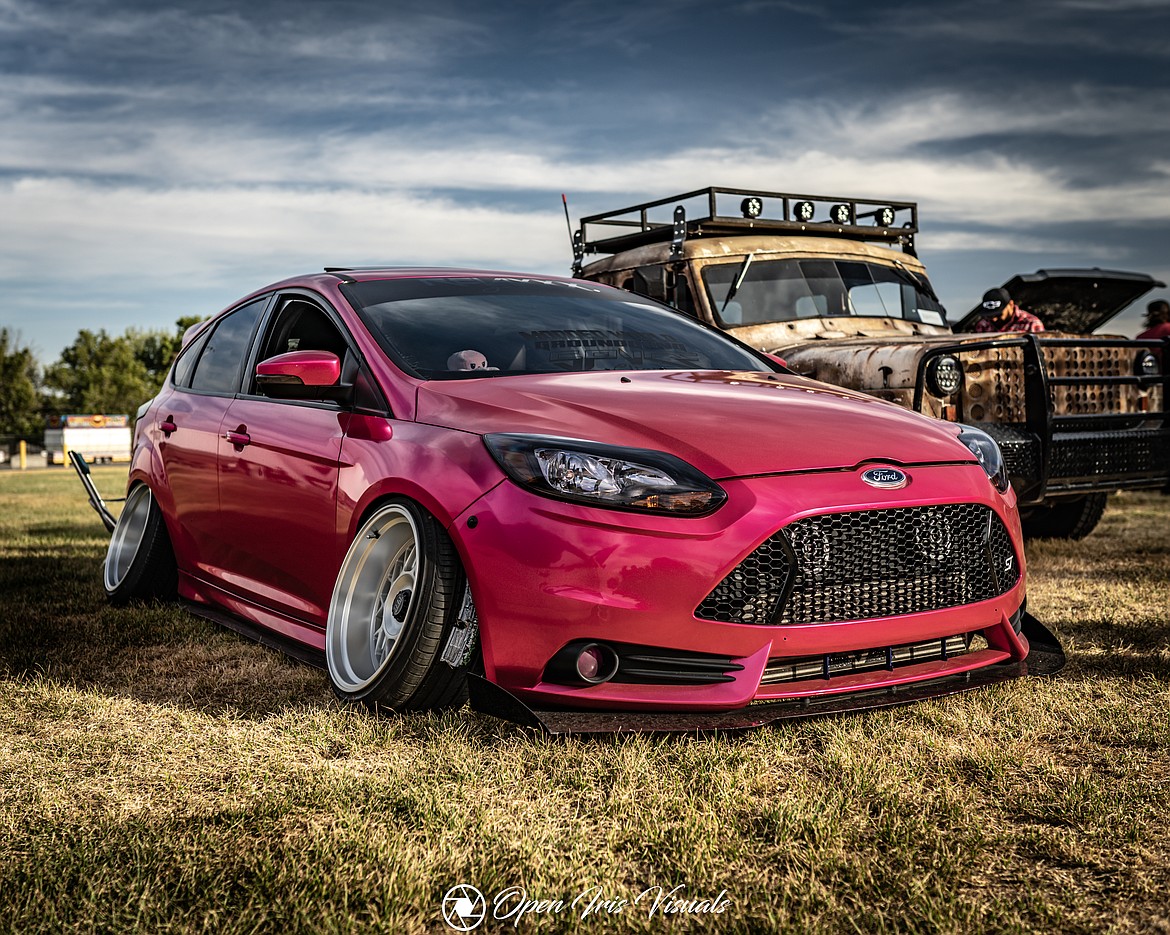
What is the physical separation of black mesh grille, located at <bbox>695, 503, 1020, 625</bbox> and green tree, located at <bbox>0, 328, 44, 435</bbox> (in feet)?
254

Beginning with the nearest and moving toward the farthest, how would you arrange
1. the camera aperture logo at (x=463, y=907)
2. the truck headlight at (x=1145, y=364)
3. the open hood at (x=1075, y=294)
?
the camera aperture logo at (x=463, y=907) → the truck headlight at (x=1145, y=364) → the open hood at (x=1075, y=294)

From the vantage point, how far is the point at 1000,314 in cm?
884

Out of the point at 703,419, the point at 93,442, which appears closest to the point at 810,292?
the point at 703,419

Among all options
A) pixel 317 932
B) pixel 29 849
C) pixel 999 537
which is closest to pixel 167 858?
pixel 29 849

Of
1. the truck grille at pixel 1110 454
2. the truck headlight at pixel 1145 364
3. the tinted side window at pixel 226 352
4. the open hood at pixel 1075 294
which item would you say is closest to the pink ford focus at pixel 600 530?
the tinted side window at pixel 226 352

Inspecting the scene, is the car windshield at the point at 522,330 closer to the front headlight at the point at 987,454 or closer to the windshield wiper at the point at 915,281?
the front headlight at the point at 987,454

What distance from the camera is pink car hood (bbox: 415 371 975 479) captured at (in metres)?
3.41

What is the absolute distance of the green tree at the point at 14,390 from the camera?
237 ft

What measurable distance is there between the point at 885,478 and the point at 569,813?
135 centimetres

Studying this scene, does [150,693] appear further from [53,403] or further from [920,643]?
[53,403]

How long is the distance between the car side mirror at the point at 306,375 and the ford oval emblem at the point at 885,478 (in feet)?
5.90

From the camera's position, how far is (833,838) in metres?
2.72

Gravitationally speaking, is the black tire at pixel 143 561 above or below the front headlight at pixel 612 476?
below

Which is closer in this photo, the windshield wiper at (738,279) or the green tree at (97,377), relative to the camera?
the windshield wiper at (738,279)
